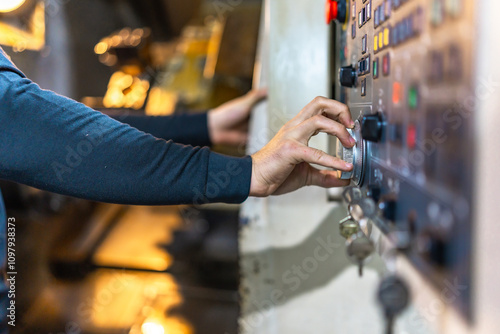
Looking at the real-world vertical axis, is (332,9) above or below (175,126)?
above

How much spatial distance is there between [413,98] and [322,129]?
0.18 meters

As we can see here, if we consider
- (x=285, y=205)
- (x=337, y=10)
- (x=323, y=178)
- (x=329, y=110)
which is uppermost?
(x=337, y=10)

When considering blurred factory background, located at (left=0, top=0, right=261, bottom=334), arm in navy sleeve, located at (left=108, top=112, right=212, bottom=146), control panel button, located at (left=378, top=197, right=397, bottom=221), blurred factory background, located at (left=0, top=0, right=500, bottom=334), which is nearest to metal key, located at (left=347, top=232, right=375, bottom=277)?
blurred factory background, located at (left=0, top=0, right=500, bottom=334)

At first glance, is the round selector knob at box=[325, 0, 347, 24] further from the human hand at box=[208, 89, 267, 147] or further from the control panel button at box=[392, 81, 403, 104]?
the human hand at box=[208, 89, 267, 147]

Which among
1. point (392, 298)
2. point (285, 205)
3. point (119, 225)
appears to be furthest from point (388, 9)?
point (119, 225)

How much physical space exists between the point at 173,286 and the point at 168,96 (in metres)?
0.93

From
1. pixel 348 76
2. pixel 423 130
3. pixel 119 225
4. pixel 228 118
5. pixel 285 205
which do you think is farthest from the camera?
pixel 119 225

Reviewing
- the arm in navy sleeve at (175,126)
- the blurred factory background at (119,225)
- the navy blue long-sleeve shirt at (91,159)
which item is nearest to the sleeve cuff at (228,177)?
the navy blue long-sleeve shirt at (91,159)

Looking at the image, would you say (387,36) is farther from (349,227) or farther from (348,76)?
(349,227)

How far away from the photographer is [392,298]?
1.09 ft

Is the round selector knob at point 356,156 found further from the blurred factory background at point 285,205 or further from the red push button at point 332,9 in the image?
the red push button at point 332,9

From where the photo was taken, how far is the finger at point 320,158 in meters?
0.51

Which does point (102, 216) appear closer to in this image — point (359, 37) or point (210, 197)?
point (210, 197)

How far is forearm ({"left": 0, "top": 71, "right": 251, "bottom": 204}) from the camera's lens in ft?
1.70
